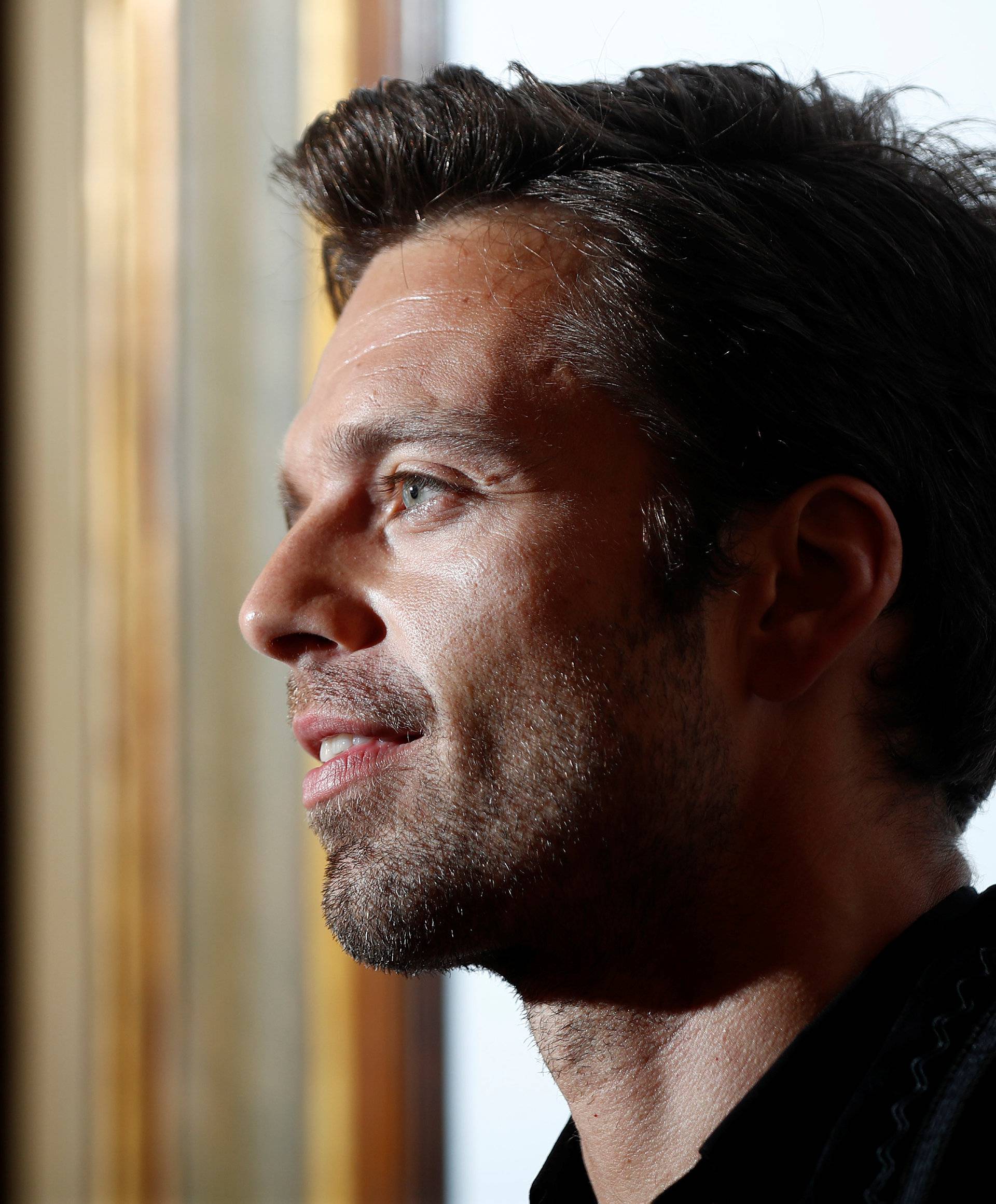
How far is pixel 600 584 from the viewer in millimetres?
983

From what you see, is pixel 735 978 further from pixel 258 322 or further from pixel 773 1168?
pixel 258 322

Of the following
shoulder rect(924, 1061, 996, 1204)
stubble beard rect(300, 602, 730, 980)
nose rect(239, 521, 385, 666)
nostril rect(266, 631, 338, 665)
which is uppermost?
nose rect(239, 521, 385, 666)

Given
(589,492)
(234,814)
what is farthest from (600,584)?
(234,814)

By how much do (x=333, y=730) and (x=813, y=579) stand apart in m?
0.41

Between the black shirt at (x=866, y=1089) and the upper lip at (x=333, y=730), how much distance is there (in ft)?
1.22

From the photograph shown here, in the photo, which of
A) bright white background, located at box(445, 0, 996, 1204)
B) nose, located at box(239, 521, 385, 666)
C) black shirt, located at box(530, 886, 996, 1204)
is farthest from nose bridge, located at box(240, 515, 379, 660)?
bright white background, located at box(445, 0, 996, 1204)

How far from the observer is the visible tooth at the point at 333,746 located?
105cm

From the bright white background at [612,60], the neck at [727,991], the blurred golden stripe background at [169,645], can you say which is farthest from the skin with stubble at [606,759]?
the blurred golden stripe background at [169,645]

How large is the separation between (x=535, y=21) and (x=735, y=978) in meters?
1.27

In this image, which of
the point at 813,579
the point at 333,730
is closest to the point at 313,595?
the point at 333,730

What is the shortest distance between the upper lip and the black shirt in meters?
0.37

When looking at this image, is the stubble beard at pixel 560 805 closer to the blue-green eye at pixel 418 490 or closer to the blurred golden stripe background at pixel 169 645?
the blue-green eye at pixel 418 490

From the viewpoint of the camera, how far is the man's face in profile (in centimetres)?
96

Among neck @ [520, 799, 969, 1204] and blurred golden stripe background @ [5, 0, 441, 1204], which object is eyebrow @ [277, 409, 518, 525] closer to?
neck @ [520, 799, 969, 1204]
